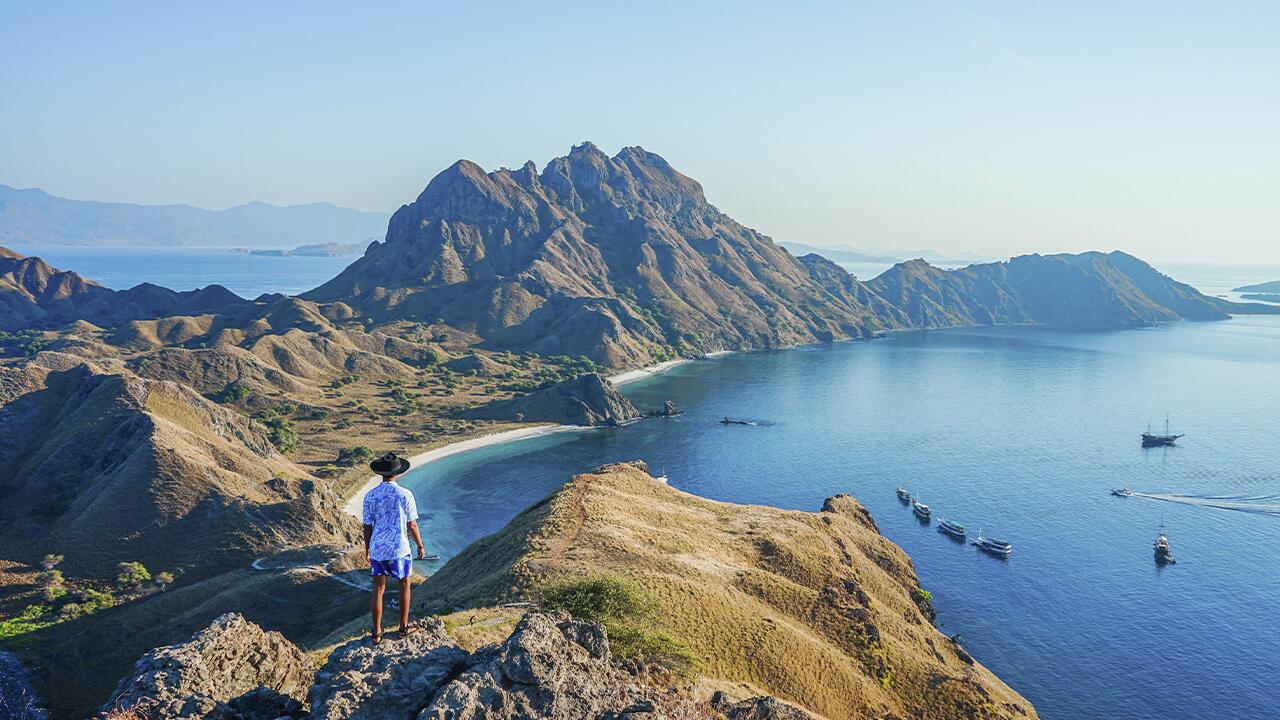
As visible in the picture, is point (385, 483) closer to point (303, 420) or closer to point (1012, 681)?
point (1012, 681)

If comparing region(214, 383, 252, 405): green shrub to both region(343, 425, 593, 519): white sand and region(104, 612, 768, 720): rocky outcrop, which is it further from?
region(104, 612, 768, 720): rocky outcrop

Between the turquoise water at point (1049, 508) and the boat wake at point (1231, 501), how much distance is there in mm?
445

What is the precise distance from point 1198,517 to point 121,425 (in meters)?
172

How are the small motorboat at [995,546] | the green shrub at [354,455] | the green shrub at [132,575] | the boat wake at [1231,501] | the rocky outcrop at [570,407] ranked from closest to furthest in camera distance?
the green shrub at [132,575] < the small motorboat at [995,546] < the boat wake at [1231,501] < the green shrub at [354,455] < the rocky outcrop at [570,407]

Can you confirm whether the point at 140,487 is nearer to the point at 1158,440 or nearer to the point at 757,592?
the point at 757,592

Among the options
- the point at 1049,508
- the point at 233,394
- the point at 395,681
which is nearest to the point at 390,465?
the point at 395,681

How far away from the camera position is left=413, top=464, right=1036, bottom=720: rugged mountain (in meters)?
42.6

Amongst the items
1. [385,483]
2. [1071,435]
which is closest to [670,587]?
[385,483]

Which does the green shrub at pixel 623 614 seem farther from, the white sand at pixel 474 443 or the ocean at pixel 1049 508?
the white sand at pixel 474 443

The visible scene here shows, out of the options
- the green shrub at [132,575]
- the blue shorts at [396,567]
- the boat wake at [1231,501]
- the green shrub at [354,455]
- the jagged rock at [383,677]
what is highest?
the blue shorts at [396,567]

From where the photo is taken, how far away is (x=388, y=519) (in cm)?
1897

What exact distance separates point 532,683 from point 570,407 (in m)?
163

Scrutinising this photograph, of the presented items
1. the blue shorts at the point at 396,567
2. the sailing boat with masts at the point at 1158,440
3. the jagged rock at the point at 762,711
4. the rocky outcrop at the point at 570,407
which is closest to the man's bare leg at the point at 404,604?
the blue shorts at the point at 396,567

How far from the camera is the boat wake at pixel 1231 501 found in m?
118
